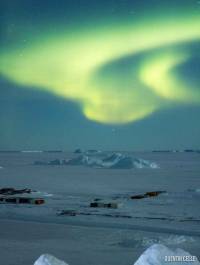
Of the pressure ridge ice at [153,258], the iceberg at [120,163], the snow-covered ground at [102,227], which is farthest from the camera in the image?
the iceberg at [120,163]

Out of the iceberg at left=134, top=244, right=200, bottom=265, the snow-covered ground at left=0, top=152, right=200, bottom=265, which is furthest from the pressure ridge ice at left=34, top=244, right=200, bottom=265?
the snow-covered ground at left=0, top=152, right=200, bottom=265

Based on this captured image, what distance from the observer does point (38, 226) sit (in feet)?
52.9

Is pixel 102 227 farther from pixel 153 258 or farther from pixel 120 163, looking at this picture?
pixel 120 163

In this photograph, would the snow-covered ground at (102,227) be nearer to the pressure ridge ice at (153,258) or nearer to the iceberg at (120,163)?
the pressure ridge ice at (153,258)

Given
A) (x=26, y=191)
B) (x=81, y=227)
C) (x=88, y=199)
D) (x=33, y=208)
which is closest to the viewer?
(x=81, y=227)

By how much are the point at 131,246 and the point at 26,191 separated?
18.4m

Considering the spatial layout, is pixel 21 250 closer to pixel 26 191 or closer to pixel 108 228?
pixel 108 228

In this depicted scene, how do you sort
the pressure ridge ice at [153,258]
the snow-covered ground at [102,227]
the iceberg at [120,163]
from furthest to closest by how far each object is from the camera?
1. the iceberg at [120,163]
2. the snow-covered ground at [102,227]
3. the pressure ridge ice at [153,258]

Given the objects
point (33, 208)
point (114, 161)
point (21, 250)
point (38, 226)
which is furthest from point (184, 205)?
point (114, 161)

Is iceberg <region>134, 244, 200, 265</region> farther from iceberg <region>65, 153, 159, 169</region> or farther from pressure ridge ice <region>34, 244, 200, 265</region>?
iceberg <region>65, 153, 159, 169</region>

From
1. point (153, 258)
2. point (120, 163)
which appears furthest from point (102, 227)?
point (120, 163)

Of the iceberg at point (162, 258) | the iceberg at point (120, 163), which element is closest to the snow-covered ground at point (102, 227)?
the iceberg at point (162, 258)

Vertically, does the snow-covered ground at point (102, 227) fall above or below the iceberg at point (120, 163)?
below

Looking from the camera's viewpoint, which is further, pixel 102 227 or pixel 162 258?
pixel 102 227
